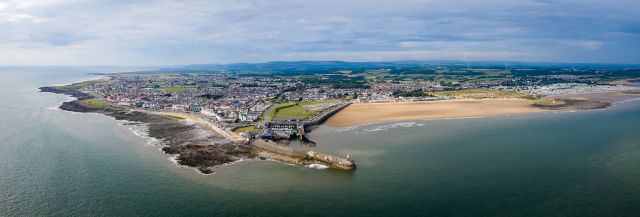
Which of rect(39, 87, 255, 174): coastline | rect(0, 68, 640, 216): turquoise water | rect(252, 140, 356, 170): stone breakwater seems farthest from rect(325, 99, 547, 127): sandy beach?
rect(252, 140, 356, 170): stone breakwater

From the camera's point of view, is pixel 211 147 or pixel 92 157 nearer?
pixel 92 157

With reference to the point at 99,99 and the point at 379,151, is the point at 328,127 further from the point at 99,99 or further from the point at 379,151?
the point at 99,99

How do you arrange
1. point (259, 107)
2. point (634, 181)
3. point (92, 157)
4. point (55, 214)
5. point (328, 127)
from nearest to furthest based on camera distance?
point (55, 214) → point (634, 181) → point (92, 157) → point (328, 127) → point (259, 107)

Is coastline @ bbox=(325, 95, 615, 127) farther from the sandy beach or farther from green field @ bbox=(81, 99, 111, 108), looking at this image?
green field @ bbox=(81, 99, 111, 108)

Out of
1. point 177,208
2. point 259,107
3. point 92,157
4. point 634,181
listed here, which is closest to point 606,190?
point 634,181

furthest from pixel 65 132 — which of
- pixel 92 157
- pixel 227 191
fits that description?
pixel 227 191

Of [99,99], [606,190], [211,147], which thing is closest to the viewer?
[606,190]
